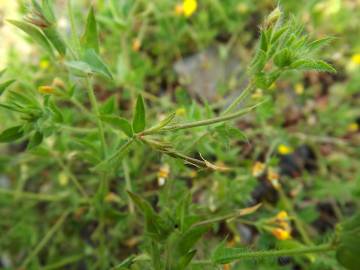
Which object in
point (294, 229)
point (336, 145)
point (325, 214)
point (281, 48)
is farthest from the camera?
point (336, 145)

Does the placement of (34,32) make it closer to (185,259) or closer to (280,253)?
(185,259)

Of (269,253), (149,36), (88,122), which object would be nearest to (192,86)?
(149,36)

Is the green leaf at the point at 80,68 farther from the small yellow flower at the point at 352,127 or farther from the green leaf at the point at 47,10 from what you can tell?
the small yellow flower at the point at 352,127

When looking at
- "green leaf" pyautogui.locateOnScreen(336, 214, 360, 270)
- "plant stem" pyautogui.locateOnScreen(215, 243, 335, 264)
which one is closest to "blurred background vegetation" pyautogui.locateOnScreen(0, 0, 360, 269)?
"plant stem" pyautogui.locateOnScreen(215, 243, 335, 264)

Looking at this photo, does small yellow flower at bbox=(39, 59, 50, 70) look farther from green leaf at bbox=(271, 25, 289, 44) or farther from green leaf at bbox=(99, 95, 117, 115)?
green leaf at bbox=(271, 25, 289, 44)

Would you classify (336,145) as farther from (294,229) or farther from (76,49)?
(76,49)

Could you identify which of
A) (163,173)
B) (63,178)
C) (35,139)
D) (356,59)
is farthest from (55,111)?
(356,59)
